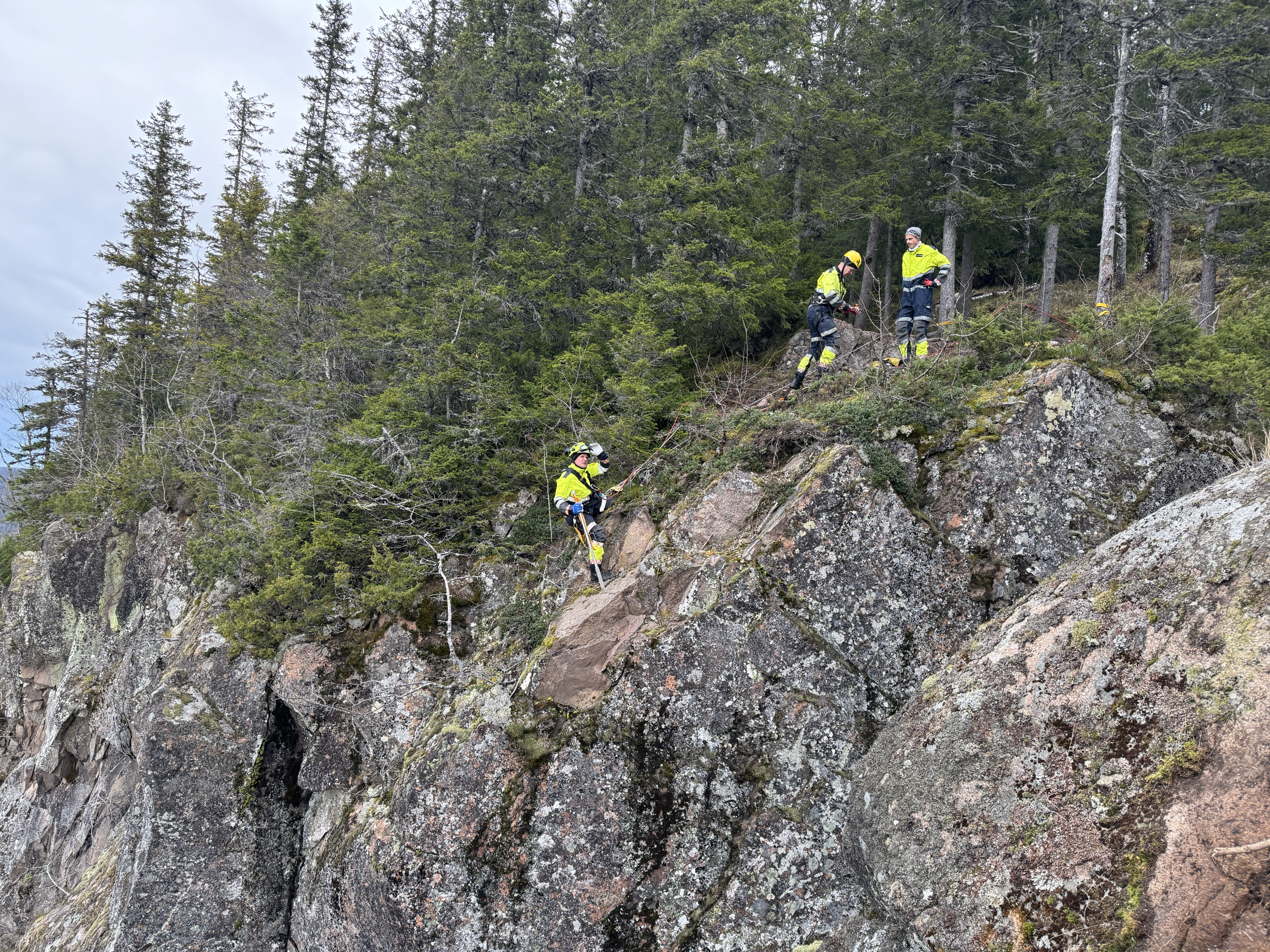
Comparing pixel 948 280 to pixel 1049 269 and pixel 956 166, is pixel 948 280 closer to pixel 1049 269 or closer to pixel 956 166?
pixel 956 166

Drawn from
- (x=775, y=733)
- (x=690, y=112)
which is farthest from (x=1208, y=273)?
(x=775, y=733)

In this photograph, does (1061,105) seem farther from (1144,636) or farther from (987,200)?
(1144,636)

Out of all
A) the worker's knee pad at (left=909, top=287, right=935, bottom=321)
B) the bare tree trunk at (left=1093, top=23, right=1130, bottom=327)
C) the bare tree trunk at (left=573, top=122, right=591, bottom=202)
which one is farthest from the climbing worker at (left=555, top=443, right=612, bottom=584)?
the bare tree trunk at (left=1093, top=23, right=1130, bottom=327)

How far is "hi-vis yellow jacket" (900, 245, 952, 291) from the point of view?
919 centimetres

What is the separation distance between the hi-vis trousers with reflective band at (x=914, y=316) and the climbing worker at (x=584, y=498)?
16.5 ft

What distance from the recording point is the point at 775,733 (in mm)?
6875

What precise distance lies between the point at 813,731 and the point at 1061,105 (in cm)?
1601

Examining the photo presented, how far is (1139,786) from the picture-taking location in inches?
149

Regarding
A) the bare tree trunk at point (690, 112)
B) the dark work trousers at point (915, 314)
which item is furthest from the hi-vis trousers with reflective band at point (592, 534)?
the bare tree trunk at point (690, 112)

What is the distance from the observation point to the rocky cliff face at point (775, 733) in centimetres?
407

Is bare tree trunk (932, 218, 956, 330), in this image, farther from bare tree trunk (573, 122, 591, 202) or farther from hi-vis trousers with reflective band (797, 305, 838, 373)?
bare tree trunk (573, 122, 591, 202)

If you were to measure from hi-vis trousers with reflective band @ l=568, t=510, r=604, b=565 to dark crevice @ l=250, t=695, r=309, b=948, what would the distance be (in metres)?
6.79

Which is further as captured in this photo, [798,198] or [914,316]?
[798,198]

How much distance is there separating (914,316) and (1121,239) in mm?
13947
